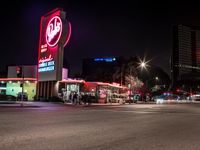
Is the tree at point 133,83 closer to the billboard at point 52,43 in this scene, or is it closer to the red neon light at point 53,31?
the billboard at point 52,43

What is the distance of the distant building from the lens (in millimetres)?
107119

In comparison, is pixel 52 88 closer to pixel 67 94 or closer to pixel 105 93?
pixel 67 94

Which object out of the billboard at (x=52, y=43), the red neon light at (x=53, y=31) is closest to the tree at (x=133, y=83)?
the billboard at (x=52, y=43)

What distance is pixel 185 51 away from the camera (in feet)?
380

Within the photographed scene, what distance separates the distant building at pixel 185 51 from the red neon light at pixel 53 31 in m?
59.9

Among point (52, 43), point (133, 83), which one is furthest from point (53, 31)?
point (133, 83)

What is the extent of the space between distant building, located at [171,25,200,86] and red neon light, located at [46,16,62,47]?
59.9 m

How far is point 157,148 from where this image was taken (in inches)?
365

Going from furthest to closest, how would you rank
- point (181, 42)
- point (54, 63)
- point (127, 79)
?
1. point (181, 42)
2. point (127, 79)
3. point (54, 63)

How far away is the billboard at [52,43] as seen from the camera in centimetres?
5138

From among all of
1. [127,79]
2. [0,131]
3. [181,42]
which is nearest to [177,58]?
[181,42]

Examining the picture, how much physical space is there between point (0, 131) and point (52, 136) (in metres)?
2.42

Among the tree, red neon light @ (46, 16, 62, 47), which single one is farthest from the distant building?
red neon light @ (46, 16, 62, 47)

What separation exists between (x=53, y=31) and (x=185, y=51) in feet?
241
